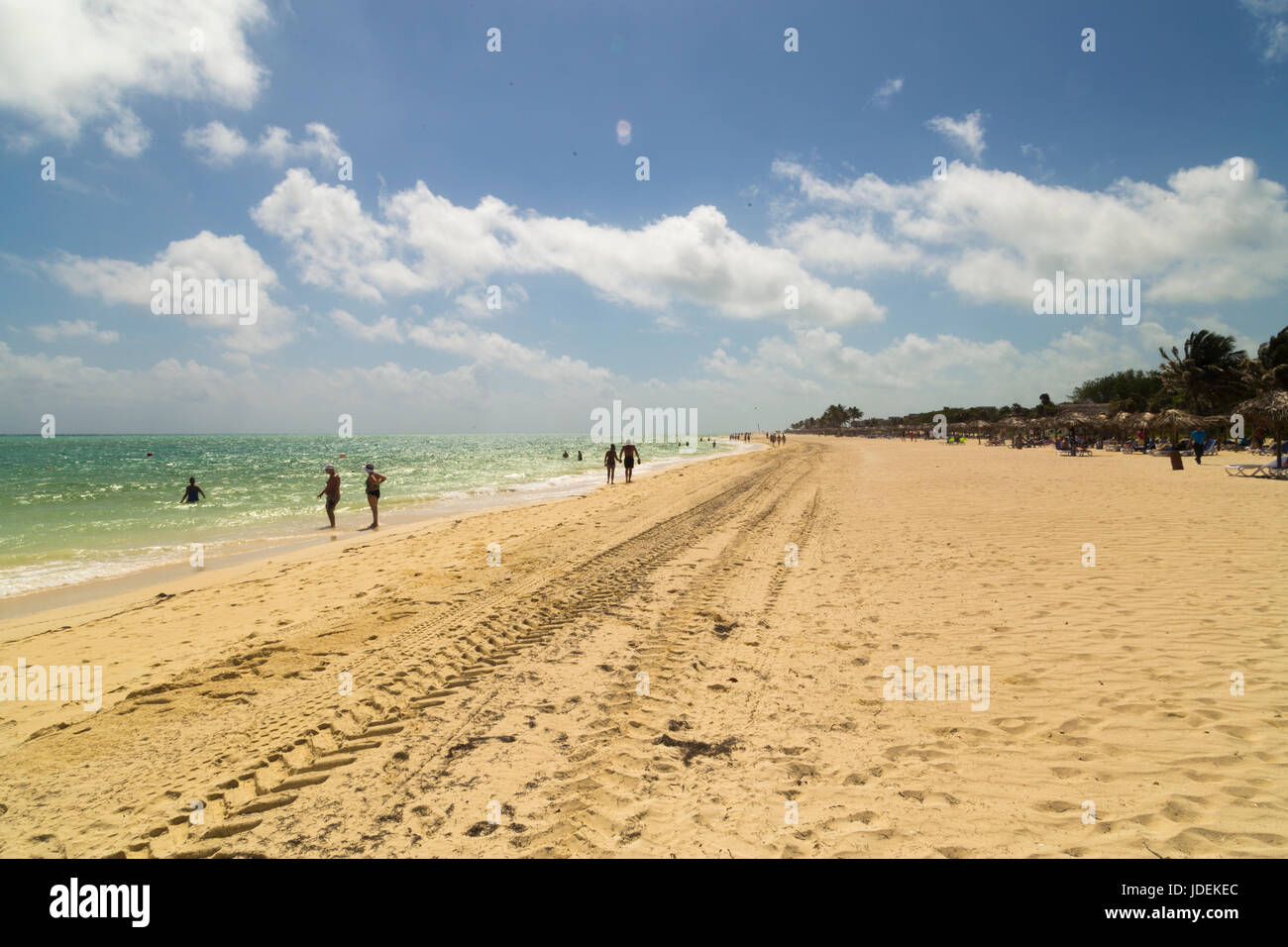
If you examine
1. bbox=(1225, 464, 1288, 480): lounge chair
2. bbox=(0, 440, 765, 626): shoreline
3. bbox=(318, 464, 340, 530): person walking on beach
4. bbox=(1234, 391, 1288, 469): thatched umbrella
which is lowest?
bbox=(0, 440, 765, 626): shoreline

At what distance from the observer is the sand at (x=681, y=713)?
3.01m

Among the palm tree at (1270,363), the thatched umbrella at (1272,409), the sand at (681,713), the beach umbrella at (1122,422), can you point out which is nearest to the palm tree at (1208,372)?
the palm tree at (1270,363)

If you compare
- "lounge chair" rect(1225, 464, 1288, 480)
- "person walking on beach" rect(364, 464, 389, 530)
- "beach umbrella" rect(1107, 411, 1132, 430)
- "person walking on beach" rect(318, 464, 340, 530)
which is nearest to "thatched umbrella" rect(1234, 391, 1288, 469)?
"lounge chair" rect(1225, 464, 1288, 480)

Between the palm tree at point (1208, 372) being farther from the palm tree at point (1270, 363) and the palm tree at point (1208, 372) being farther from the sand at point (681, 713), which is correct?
the sand at point (681, 713)

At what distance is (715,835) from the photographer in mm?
2918

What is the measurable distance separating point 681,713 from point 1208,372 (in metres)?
66.5

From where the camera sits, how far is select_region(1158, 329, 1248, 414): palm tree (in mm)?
46375

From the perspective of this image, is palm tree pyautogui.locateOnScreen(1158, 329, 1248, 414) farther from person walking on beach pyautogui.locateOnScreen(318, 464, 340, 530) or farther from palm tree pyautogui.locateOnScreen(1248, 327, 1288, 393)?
person walking on beach pyautogui.locateOnScreen(318, 464, 340, 530)

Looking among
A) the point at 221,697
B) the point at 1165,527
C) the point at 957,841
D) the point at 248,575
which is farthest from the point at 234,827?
the point at 1165,527

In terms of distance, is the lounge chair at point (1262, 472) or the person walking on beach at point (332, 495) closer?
the person walking on beach at point (332, 495)

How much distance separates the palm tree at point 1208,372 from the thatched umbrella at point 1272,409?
33.8m

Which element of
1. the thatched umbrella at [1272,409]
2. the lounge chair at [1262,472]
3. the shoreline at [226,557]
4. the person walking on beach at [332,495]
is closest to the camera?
the shoreline at [226,557]

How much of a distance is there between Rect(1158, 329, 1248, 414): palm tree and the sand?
181 feet

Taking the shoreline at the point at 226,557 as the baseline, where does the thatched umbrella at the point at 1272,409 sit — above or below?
A: above
